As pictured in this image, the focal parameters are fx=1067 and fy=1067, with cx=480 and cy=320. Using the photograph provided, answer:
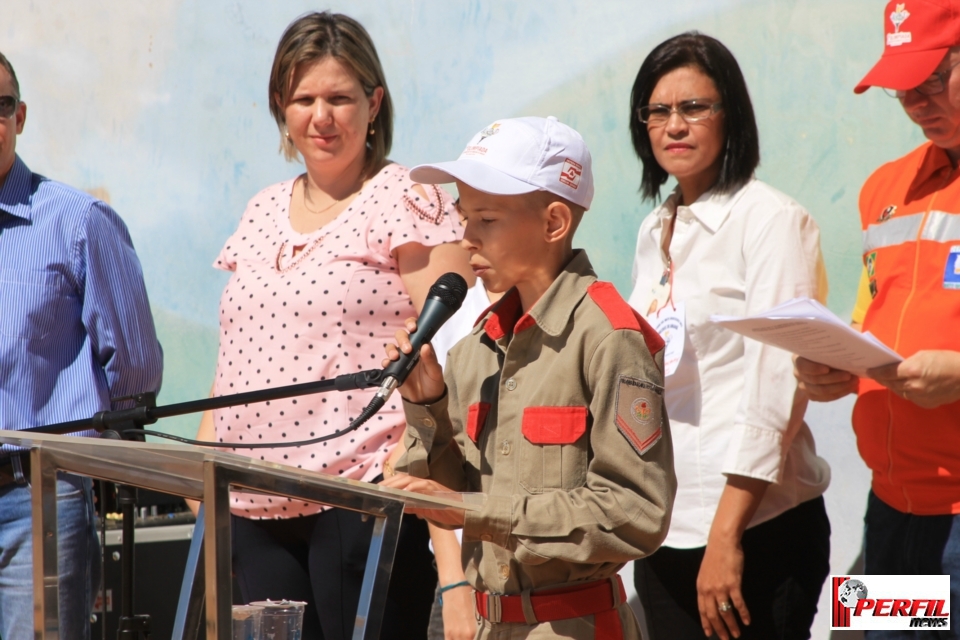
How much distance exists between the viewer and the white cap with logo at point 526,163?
1674 mm

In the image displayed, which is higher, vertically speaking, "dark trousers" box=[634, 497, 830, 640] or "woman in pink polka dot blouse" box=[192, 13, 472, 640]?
"woman in pink polka dot blouse" box=[192, 13, 472, 640]

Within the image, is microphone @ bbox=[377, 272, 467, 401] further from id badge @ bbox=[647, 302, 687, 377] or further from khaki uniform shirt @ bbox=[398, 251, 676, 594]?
id badge @ bbox=[647, 302, 687, 377]

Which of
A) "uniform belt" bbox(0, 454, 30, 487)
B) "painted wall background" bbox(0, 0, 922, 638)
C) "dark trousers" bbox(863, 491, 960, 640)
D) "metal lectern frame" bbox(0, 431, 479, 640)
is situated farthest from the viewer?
"painted wall background" bbox(0, 0, 922, 638)

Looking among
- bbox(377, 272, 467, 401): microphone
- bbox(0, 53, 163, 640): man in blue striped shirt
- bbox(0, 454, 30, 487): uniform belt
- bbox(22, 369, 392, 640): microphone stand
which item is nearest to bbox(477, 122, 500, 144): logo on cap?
bbox(377, 272, 467, 401): microphone

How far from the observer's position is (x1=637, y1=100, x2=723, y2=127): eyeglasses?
8.16 ft

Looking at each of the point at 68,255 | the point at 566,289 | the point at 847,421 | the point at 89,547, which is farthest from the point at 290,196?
the point at 847,421

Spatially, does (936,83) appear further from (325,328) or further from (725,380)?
(325,328)

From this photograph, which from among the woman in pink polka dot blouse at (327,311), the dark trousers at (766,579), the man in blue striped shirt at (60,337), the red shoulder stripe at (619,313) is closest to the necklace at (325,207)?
the woman in pink polka dot blouse at (327,311)

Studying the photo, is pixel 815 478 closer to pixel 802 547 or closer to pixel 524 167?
pixel 802 547

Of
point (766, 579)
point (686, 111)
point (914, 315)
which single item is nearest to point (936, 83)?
point (914, 315)

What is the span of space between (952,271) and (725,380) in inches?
21.1

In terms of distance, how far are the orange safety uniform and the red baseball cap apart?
200mm

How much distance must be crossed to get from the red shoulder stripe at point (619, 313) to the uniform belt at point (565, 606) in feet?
1.22

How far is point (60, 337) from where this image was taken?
2.53 meters
